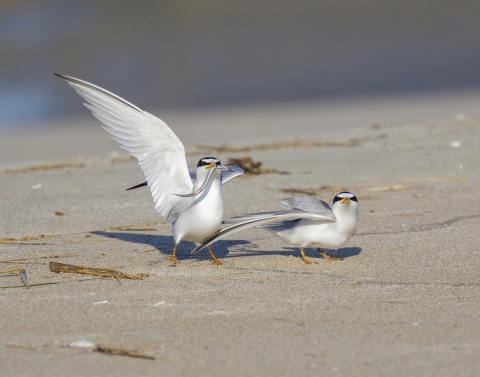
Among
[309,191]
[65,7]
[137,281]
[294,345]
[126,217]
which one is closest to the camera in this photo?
[294,345]

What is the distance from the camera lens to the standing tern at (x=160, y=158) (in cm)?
462

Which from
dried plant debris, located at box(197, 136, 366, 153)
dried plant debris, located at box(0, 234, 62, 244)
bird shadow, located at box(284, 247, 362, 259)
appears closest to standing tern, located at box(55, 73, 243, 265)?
bird shadow, located at box(284, 247, 362, 259)

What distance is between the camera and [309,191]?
250 inches

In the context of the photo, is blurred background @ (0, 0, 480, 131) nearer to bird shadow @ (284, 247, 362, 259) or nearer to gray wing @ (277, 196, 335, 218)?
bird shadow @ (284, 247, 362, 259)

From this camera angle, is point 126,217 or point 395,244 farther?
point 126,217

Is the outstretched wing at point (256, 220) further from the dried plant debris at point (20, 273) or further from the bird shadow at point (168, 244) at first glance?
the dried plant debris at point (20, 273)

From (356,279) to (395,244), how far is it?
2.48ft

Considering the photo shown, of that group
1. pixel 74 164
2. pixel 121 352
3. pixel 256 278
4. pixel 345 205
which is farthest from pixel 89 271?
pixel 74 164

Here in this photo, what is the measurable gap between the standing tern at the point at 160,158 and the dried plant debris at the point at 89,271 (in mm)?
469

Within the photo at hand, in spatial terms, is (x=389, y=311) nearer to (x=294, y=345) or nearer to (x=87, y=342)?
(x=294, y=345)

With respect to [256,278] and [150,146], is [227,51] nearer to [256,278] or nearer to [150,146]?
[150,146]

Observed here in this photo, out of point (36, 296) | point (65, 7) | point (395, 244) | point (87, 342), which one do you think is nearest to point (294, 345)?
point (87, 342)

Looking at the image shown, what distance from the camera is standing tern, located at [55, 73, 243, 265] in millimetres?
4617

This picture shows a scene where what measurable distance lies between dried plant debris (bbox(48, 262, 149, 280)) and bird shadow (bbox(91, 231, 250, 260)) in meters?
0.65
